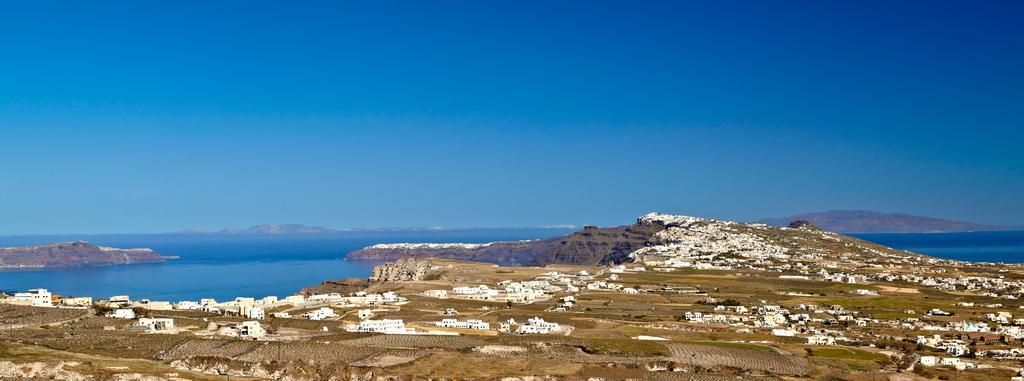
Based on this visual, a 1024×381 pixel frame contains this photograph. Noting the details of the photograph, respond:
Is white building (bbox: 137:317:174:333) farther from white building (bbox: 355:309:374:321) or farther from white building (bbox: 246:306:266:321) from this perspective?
white building (bbox: 355:309:374:321)

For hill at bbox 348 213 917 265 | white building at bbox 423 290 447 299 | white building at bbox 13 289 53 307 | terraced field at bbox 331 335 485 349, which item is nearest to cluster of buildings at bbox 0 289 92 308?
white building at bbox 13 289 53 307

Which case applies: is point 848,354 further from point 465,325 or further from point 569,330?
point 465,325

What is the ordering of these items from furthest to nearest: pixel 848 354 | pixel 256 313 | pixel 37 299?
pixel 37 299
pixel 256 313
pixel 848 354

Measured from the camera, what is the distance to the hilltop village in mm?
55344

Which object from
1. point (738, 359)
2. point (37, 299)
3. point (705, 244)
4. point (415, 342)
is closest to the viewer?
point (738, 359)

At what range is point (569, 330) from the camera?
7244 centimetres

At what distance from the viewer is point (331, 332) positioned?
71000 mm

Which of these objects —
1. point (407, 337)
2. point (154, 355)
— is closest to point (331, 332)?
point (407, 337)

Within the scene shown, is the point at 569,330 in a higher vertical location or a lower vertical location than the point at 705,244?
lower

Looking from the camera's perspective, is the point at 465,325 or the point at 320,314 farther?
the point at 320,314

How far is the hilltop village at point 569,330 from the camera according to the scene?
5534cm

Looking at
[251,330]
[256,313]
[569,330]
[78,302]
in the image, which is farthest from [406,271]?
[251,330]

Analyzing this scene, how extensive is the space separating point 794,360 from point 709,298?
3821cm

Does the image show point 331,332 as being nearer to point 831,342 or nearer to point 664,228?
point 831,342
